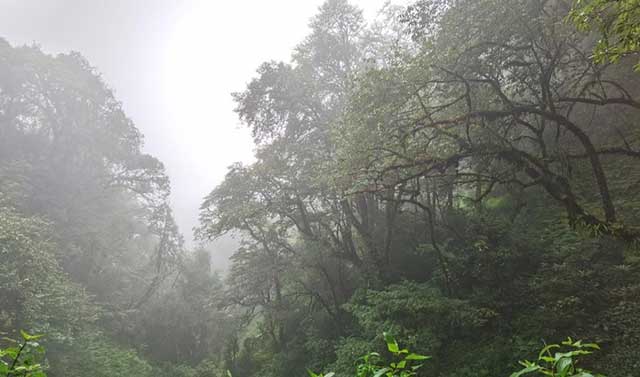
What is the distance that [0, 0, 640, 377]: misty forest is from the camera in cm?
680

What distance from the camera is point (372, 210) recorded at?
44.3 feet

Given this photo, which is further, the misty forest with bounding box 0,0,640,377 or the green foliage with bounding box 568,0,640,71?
the misty forest with bounding box 0,0,640,377

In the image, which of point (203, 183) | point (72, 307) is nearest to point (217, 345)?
point (72, 307)

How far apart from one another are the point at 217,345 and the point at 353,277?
9038 millimetres

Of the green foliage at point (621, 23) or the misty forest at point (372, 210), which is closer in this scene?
the green foliage at point (621, 23)

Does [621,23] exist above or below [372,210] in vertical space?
above

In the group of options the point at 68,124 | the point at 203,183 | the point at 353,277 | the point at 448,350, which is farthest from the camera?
the point at 203,183

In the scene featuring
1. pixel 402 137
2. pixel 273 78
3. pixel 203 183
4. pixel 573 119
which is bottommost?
pixel 402 137

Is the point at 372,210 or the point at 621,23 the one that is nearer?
the point at 621,23

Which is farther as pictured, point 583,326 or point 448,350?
point 448,350

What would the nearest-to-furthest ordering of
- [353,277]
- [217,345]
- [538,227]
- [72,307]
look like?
[538,227]
[72,307]
[353,277]
[217,345]

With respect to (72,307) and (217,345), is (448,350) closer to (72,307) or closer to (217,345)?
(72,307)

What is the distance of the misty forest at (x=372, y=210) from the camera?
680 cm

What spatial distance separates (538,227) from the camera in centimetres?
940
